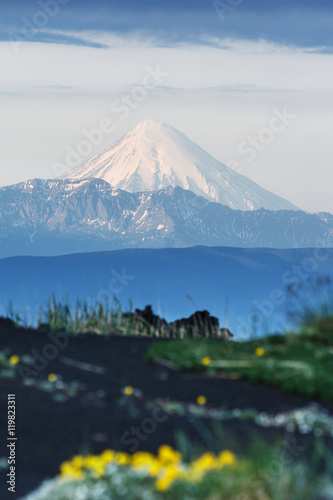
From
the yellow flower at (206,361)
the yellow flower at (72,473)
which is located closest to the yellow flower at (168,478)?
the yellow flower at (72,473)

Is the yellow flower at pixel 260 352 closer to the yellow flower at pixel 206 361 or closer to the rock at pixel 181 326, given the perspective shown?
the yellow flower at pixel 206 361

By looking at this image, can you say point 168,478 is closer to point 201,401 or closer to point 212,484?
point 212,484

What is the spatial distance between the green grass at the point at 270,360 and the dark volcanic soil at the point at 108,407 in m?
0.14

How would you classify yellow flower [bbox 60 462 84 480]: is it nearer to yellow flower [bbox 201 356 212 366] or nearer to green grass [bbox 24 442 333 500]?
green grass [bbox 24 442 333 500]

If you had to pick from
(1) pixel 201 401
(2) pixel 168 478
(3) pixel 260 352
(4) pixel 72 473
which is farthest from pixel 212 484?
(3) pixel 260 352

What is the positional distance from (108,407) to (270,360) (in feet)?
6.23

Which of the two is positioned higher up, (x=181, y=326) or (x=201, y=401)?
(x=181, y=326)

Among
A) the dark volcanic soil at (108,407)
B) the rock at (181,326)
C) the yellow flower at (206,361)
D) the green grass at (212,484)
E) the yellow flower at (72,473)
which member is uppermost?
the rock at (181,326)

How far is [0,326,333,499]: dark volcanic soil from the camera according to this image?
5.44 metres

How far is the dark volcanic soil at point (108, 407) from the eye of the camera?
5441mm

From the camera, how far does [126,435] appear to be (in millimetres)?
5617

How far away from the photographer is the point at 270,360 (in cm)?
735

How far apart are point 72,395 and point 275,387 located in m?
2.03

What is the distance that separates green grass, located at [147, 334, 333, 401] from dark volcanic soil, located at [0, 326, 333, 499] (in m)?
0.14
